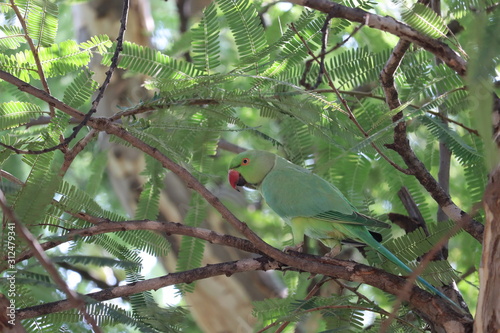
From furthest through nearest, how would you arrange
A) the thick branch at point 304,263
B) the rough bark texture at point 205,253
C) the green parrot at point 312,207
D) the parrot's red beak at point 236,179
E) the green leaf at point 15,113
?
the rough bark texture at point 205,253, the parrot's red beak at point 236,179, the green parrot at point 312,207, the green leaf at point 15,113, the thick branch at point 304,263

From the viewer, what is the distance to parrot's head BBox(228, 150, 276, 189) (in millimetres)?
3777

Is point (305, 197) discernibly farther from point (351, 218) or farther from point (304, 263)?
point (304, 263)

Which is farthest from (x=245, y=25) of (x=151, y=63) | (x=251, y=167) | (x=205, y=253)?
(x=205, y=253)

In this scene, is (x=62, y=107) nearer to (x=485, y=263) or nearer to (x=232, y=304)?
(x=485, y=263)

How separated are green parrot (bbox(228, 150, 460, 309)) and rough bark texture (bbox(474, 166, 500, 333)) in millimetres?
675

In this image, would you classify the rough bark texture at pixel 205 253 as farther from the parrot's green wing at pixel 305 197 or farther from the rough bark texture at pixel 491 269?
the rough bark texture at pixel 491 269

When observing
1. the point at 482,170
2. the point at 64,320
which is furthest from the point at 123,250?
the point at 482,170

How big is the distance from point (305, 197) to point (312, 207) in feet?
0.33

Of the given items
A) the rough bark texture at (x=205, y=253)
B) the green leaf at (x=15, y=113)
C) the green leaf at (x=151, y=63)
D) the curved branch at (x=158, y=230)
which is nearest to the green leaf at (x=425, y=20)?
the green leaf at (x=151, y=63)

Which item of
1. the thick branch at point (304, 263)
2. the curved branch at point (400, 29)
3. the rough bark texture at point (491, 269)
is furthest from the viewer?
the curved branch at point (400, 29)

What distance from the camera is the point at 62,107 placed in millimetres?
2400

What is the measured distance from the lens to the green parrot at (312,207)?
2.91m

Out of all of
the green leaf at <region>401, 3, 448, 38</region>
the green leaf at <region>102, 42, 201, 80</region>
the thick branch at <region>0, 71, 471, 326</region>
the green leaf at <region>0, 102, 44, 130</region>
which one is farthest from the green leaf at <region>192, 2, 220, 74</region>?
the green leaf at <region>401, 3, 448, 38</region>

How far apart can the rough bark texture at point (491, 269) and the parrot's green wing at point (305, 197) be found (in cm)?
82
